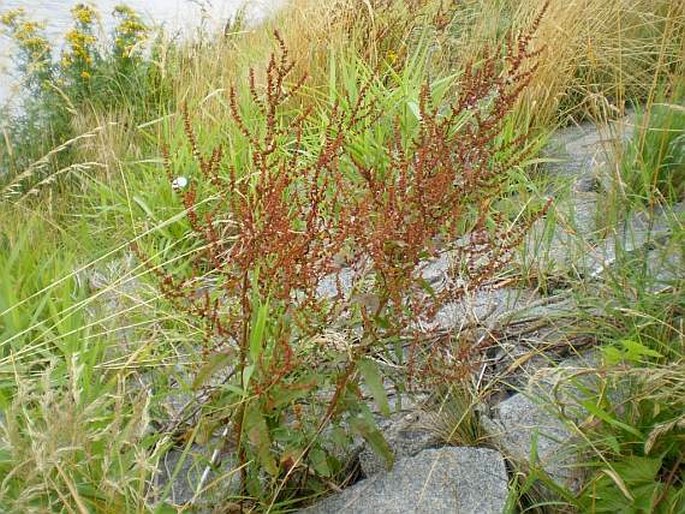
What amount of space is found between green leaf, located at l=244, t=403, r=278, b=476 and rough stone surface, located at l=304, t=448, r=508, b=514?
0.78 ft

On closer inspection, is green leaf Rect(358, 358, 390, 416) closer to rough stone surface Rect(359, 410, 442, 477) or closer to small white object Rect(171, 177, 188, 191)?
rough stone surface Rect(359, 410, 442, 477)

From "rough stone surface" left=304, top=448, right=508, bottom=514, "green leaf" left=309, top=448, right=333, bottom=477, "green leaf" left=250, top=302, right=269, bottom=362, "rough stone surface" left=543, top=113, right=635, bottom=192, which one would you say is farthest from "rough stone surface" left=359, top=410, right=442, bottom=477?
"rough stone surface" left=543, top=113, right=635, bottom=192

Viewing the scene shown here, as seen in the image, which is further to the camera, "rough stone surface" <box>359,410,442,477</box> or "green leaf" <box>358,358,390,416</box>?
"rough stone surface" <box>359,410,442,477</box>

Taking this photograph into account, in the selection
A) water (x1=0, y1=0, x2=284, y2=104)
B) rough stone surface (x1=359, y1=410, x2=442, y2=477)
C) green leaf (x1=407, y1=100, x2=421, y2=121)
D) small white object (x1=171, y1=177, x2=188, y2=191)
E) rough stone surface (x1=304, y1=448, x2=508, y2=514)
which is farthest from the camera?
water (x1=0, y1=0, x2=284, y2=104)

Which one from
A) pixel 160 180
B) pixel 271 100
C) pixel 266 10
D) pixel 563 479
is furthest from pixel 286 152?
pixel 266 10

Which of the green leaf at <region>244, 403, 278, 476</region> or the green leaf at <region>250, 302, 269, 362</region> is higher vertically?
the green leaf at <region>250, 302, 269, 362</region>

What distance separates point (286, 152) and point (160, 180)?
562 millimetres

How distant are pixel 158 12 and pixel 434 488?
7.39 m

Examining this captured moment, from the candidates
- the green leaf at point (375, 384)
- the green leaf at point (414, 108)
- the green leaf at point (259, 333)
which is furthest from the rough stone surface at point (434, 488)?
the green leaf at point (414, 108)

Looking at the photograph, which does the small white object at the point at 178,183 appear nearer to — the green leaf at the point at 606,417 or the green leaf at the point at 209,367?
the green leaf at the point at 209,367

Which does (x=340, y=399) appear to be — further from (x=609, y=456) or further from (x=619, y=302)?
(x=619, y=302)

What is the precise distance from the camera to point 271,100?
168cm

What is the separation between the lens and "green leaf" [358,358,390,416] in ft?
5.30

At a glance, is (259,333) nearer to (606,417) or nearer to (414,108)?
(606,417)
